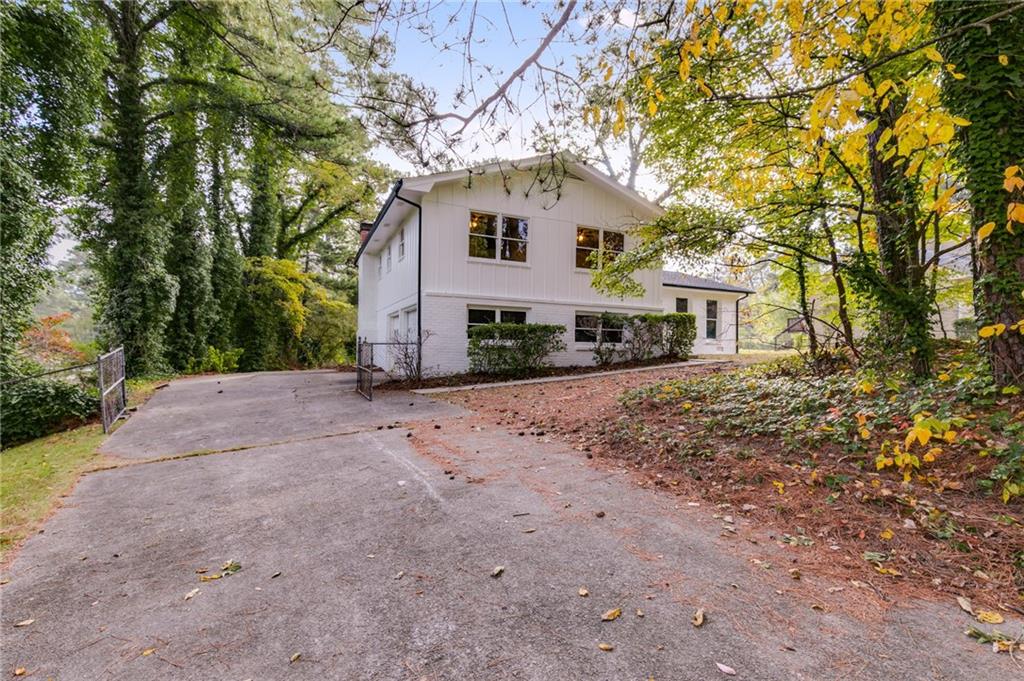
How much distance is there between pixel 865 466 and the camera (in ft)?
11.7

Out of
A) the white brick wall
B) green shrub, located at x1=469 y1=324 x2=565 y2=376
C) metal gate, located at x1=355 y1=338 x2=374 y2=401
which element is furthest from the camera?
the white brick wall

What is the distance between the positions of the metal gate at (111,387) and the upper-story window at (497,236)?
812 cm

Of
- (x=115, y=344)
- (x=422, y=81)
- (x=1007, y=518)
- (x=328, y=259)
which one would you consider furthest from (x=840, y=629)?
(x=328, y=259)

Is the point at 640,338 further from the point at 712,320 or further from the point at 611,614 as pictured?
the point at 611,614

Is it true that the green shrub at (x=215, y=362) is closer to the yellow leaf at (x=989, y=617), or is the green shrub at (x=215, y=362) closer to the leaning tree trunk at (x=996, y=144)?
Answer: the yellow leaf at (x=989, y=617)

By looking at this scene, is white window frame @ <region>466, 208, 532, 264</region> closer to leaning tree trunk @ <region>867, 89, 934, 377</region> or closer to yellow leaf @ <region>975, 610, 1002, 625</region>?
leaning tree trunk @ <region>867, 89, 934, 377</region>

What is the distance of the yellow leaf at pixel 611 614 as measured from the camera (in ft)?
7.13

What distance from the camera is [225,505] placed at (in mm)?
3869

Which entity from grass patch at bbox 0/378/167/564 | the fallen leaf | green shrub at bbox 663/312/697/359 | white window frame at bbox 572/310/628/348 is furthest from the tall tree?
green shrub at bbox 663/312/697/359

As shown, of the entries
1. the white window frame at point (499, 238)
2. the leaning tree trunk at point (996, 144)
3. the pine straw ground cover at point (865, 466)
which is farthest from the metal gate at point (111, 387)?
the leaning tree trunk at point (996, 144)

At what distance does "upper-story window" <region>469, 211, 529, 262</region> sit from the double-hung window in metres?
11.1

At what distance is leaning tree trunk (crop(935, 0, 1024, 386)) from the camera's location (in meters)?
3.74

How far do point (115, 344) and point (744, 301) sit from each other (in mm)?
25831

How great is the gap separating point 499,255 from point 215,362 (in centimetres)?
1269
